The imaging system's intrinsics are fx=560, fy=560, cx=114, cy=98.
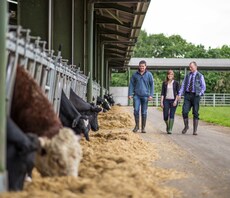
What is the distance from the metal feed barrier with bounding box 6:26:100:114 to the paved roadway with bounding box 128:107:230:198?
1.98 meters

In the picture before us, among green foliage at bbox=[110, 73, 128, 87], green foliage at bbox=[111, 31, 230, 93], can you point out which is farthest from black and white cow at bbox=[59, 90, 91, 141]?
green foliage at bbox=[110, 73, 128, 87]

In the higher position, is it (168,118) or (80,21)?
(80,21)

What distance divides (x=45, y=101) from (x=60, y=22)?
856 cm

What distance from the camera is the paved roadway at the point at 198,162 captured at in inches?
262

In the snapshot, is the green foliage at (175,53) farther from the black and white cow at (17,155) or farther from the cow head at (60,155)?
the black and white cow at (17,155)

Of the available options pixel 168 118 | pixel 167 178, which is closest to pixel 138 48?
pixel 168 118

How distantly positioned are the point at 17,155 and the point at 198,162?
17.1 ft

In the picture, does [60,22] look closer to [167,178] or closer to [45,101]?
[167,178]

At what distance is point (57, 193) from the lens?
14.0ft

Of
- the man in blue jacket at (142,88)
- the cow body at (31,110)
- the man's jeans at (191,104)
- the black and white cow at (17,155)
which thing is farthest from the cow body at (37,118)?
the man's jeans at (191,104)

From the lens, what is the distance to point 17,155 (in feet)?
14.5

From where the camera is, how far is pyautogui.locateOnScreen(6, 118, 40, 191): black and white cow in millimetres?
4375

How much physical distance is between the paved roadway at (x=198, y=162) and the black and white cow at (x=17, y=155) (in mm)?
2346

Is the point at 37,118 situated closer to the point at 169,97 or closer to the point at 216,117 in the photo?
the point at 169,97
